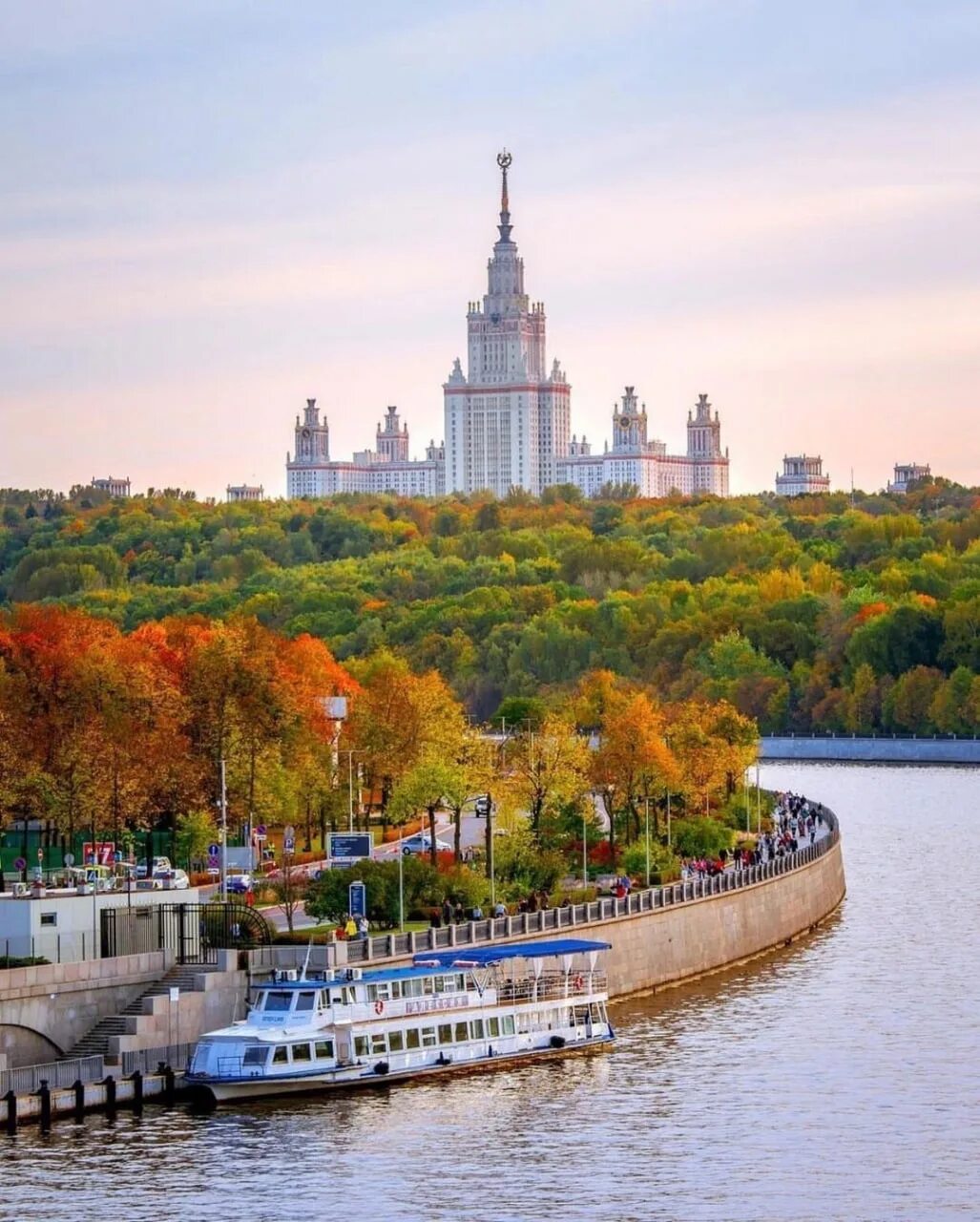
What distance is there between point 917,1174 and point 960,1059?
1052 centimetres

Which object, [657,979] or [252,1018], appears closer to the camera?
[252,1018]

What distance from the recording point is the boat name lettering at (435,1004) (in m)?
53.5

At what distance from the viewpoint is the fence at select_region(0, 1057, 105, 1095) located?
48.5 metres

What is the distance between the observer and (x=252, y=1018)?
51.9 meters

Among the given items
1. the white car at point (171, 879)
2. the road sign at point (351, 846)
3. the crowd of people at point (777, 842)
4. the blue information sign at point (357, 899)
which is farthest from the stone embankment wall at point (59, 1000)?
the crowd of people at point (777, 842)

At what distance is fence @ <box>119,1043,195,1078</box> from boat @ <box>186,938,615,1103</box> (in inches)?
10.9

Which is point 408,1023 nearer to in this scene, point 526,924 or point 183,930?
point 183,930

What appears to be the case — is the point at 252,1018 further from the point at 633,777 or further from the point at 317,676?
the point at 317,676

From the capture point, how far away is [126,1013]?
52.1 m

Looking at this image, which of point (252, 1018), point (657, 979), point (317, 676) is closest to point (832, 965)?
point (657, 979)

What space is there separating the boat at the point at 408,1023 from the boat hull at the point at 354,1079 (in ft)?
0.06

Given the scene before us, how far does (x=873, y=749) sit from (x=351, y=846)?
4381 inches

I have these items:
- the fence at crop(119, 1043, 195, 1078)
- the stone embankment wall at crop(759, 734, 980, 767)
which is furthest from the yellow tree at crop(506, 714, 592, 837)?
the stone embankment wall at crop(759, 734, 980, 767)

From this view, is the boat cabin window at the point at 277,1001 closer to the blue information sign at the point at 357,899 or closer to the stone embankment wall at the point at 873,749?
the blue information sign at the point at 357,899
